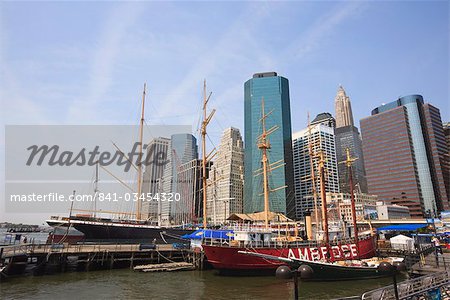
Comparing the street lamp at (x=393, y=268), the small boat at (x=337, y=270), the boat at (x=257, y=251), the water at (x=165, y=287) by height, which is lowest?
the water at (x=165, y=287)

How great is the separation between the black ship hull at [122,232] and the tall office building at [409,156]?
160449 mm

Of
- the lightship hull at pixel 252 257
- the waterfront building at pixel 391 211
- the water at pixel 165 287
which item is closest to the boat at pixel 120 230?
the water at pixel 165 287

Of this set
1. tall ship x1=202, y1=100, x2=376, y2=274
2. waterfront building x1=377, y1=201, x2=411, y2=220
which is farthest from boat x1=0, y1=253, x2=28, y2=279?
waterfront building x1=377, y1=201, x2=411, y2=220

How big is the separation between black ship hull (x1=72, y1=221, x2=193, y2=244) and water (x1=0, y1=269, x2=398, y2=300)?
2793 cm

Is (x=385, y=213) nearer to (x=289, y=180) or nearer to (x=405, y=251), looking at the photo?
(x=289, y=180)

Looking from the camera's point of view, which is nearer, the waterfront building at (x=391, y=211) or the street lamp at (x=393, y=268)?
the street lamp at (x=393, y=268)

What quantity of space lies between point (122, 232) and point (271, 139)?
118793 millimetres

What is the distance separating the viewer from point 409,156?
175 metres

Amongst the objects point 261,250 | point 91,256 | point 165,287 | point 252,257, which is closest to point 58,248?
point 91,256

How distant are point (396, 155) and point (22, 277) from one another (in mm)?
198379

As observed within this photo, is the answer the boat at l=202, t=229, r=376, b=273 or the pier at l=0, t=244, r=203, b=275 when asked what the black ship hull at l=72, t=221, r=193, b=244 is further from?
the boat at l=202, t=229, r=376, b=273

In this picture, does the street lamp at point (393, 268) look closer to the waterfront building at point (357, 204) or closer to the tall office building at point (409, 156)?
the waterfront building at point (357, 204)

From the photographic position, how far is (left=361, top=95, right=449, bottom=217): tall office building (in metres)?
172

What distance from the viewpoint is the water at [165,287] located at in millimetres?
24062
